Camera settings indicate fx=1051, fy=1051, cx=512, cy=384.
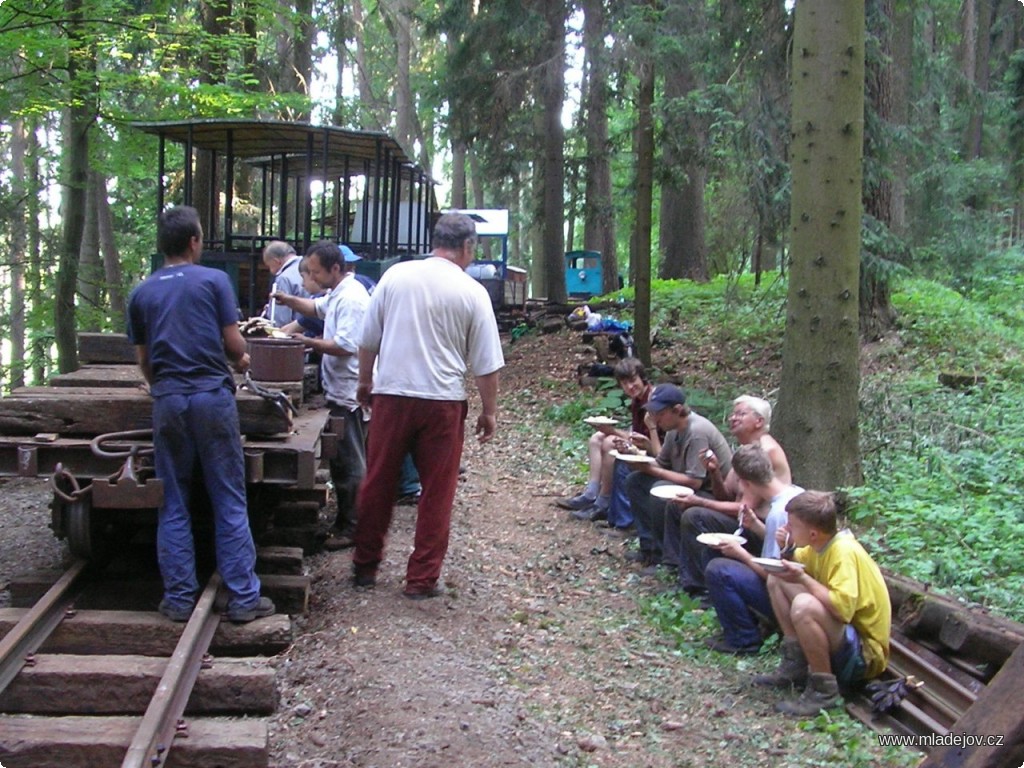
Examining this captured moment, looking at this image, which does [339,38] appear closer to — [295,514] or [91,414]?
[295,514]

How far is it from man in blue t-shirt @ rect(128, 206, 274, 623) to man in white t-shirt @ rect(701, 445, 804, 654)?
8.06 ft

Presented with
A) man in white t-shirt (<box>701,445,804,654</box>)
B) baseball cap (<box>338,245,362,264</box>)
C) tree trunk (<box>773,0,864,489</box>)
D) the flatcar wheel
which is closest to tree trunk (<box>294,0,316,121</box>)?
baseball cap (<box>338,245,362,264</box>)

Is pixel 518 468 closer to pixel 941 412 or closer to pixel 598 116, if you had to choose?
pixel 941 412

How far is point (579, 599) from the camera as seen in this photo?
6.86 m

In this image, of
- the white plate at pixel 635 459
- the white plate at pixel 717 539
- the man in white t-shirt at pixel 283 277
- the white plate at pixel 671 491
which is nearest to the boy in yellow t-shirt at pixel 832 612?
the white plate at pixel 717 539

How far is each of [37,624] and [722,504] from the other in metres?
3.88

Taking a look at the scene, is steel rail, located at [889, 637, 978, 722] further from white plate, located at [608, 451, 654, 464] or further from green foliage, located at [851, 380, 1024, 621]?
white plate, located at [608, 451, 654, 464]

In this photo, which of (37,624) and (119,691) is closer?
(119,691)

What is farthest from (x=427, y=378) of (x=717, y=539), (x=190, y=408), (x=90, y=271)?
(x=90, y=271)

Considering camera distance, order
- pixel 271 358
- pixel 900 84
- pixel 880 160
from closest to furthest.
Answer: pixel 271 358, pixel 880 160, pixel 900 84

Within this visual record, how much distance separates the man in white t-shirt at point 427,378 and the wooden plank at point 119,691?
140 cm

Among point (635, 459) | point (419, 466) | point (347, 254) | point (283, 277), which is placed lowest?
point (635, 459)

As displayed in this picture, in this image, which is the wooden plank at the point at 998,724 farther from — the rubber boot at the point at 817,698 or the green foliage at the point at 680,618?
the green foliage at the point at 680,618

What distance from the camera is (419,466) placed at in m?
5.88
